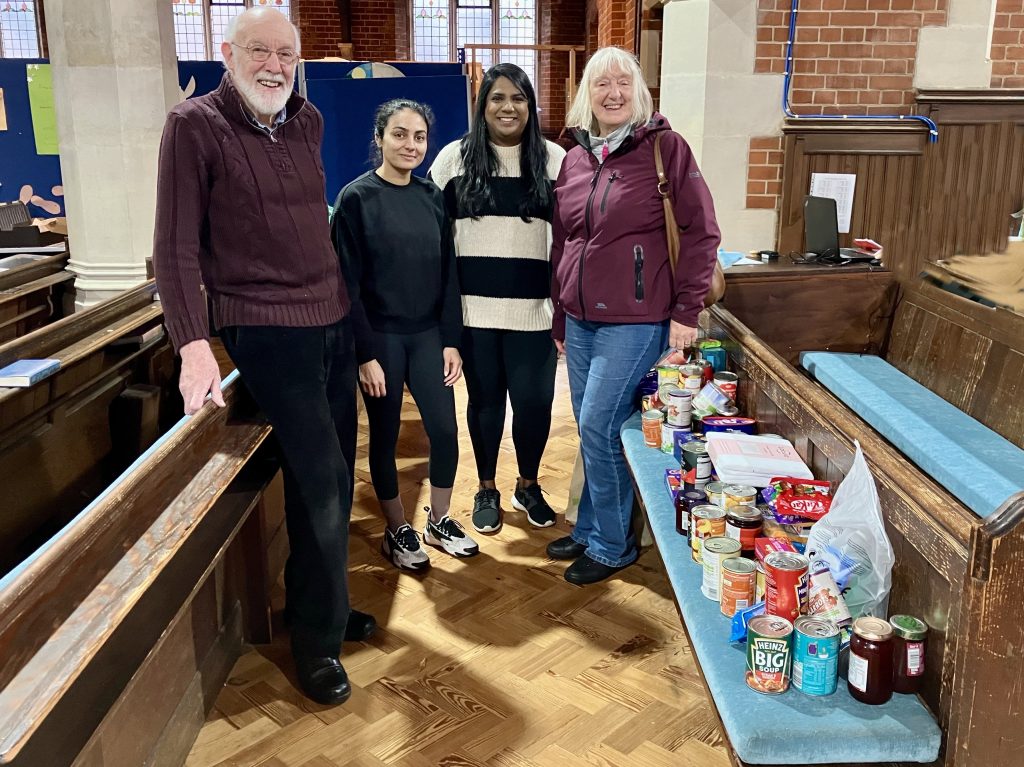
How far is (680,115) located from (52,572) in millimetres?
4337

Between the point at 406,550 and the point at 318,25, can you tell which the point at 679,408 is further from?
the point at 318,25

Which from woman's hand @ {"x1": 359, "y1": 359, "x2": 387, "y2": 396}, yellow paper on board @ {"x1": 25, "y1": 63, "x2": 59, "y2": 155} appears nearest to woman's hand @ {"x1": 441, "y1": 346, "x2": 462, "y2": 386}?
woman's hand @ {"x1": 359, "y1": 359, "x2": 387, "y2": 396}

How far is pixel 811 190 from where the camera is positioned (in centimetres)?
502

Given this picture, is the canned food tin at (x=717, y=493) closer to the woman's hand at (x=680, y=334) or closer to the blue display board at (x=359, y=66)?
the woman's hand at (x=680, y=334)

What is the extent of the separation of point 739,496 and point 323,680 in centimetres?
114

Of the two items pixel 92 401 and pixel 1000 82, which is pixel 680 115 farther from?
pixel 92 401

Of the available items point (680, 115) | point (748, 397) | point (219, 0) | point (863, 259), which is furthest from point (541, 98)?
point (748, 397)

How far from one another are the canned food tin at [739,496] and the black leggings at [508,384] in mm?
1169

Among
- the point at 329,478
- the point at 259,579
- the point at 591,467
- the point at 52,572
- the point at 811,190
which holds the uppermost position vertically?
the point at 811,190

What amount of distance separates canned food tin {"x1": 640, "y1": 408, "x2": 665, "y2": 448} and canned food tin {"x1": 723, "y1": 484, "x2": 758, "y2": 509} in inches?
25.4

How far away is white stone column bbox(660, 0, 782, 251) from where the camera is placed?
4781mm

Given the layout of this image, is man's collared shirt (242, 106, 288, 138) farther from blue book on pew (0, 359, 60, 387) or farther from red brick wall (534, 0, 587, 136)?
red brick wall (534, 0, 587, 136)

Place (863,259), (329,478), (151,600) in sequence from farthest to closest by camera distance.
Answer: (863,259) < (329,478) < (151,600)

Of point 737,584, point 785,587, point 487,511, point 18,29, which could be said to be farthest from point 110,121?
point 18,29
